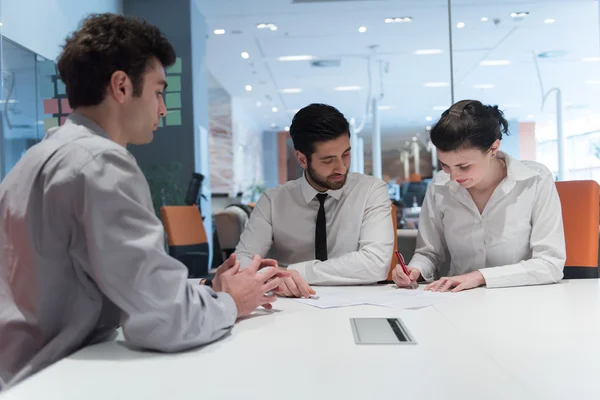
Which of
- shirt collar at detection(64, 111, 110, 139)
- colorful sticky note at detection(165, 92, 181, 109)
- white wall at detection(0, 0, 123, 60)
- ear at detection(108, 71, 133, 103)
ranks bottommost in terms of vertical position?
shirt collar at detection(64, 111, 110, 139)

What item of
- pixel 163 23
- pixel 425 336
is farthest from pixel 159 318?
pixel 163 23

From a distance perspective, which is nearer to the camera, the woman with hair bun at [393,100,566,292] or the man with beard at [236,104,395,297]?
the woman with hair bun at [393,100,566,292]

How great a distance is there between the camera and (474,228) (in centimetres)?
224

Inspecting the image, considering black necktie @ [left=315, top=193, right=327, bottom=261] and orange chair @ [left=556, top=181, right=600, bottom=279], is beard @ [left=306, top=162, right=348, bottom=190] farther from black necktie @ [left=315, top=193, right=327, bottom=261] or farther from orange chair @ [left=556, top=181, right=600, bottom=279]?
orange chair @ [left=556, top=181, right=600, bottom=279]

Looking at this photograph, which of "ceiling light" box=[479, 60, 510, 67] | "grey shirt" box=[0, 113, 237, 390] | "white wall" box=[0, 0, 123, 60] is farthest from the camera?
"ceiling light" box=[479, 60, 510, 67]

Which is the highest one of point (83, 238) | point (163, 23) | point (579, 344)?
point (163, 23)

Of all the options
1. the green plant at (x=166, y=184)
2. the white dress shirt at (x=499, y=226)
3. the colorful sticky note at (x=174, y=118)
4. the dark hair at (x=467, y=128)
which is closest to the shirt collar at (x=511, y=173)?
the white dress shirt at (x=499, y=226)

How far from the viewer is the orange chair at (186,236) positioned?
309 centimetres

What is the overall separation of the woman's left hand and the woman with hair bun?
0.40ft

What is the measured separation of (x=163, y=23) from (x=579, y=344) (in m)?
7.00

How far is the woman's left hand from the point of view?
185 centimetres

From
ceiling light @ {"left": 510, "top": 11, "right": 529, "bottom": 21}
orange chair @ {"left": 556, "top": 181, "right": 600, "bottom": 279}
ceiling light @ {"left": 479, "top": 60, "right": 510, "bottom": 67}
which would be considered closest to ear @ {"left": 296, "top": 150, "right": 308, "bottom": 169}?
orange chair @ {"left": 556, "top": 181, "right": 600, "bottom": 279}

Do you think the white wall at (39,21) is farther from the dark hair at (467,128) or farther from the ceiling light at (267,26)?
the dark hair at (467,128)

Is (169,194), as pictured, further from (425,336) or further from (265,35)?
(425,336)
